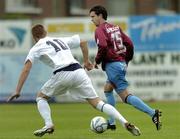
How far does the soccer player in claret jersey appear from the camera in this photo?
1334cm

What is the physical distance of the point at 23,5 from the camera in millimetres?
39031

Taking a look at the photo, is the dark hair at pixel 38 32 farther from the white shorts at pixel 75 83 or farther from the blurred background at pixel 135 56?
the blurred background at pixel 135 56

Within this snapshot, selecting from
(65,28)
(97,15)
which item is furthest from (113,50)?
(65,28)

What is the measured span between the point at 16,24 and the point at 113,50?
1703 centimetres

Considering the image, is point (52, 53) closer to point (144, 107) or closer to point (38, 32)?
point (38, 32)

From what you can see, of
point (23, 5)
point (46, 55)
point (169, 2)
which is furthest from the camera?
point (169, 2)

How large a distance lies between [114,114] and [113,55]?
1988mm

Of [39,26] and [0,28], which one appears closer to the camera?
[39,26]

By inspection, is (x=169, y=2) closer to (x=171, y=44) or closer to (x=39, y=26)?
(x=171, y=44)

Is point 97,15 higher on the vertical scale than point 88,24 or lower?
higher

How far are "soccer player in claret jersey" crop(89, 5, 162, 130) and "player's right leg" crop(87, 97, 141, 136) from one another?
1.21 m

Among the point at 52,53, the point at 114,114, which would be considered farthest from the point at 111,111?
the point at 52,53

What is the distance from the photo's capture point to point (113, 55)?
13.6 metres

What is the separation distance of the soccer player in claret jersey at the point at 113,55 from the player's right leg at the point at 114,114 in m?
1.21
